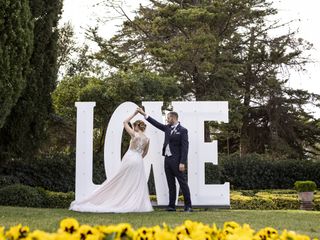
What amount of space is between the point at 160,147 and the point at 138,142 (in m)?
0.87

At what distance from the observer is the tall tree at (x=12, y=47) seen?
35.9 ft

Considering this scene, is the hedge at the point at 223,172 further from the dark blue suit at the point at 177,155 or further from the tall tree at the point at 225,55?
the dark blue suit at the point at 177,155

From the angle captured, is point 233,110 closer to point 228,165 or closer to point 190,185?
point 228,165

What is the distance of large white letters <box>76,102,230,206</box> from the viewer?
10.1 m

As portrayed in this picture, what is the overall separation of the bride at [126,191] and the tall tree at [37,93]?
4.77 m

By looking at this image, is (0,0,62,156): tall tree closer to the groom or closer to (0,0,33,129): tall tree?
(0,0,33,129): tall tree

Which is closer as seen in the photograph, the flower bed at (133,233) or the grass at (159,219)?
the flower bed at (133,233)

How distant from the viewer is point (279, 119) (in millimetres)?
27453

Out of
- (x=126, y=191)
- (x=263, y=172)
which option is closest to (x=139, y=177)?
(x=126, y=191)

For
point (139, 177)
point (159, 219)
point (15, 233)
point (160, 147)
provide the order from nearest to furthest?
point (15, 233), point (159, 219), point (139, 177), point (160, 147)

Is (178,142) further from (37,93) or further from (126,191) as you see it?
(37,93)

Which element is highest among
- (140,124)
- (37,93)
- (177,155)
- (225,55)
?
(225,55)

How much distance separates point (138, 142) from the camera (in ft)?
31.1

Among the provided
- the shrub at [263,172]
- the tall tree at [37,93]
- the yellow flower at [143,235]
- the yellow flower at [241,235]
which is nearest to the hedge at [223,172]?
the shrub at [263,172]
